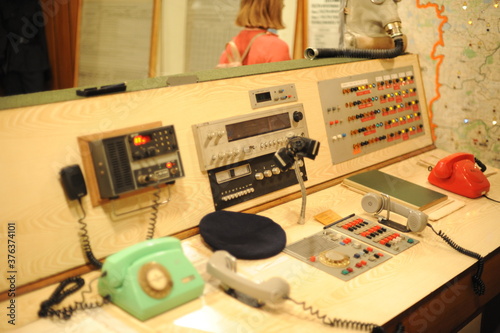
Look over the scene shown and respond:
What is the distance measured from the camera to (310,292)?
1211 mm

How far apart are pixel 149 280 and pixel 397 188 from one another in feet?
3.68

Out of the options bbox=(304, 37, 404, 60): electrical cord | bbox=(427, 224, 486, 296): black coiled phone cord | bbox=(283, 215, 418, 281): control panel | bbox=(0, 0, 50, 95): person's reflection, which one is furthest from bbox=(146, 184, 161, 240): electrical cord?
bbox=(0, 0, 50, 95): person's reflection

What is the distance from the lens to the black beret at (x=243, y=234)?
1.36 metres

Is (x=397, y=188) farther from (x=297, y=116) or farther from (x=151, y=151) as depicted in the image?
(x=151, y=151)

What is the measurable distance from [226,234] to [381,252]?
0.48 meters

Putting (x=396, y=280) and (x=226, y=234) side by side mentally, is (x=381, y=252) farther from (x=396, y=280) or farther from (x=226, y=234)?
(x=226, y=234)

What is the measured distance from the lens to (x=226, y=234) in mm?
1431

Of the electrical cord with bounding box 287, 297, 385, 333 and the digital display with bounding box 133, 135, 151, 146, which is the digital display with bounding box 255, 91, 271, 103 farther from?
the electrical cord with bounding box 287, 297, 385, 333

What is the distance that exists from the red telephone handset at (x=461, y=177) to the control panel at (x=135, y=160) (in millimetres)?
1108

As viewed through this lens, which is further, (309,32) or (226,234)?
(309,32)

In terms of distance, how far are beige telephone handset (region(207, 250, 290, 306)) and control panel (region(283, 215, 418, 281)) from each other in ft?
0.76

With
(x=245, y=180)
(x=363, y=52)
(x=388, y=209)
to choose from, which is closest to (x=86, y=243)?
(x=245, y=180)

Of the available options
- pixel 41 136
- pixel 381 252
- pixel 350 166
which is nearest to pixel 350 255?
pixel 381 252

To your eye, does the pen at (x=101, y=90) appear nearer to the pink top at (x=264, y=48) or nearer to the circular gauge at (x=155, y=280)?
the circular gauge at (x=155, y=280)
